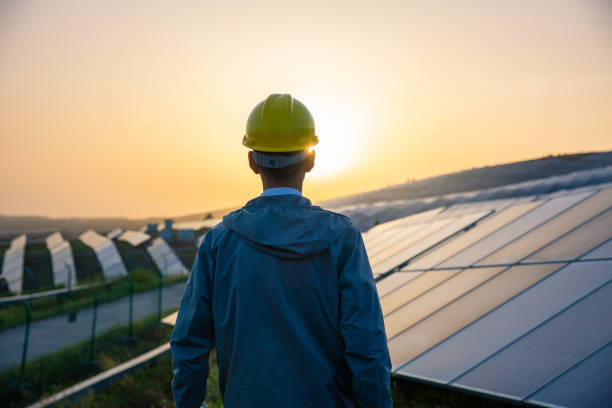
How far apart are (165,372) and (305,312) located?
6.71 metres

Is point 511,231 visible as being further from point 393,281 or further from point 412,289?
point 412,289

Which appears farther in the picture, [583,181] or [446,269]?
[583,181]

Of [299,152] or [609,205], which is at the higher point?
[299,152]

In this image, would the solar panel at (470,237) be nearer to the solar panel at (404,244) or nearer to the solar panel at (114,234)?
the solar panel at (404,244)

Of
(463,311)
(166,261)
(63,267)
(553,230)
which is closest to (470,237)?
(553,230)

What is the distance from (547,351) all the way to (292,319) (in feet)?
8.72

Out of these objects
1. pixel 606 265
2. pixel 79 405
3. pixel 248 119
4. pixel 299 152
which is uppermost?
pixel 248 119

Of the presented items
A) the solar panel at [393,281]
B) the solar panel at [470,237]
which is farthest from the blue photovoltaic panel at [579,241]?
the solar panel at [393,281]

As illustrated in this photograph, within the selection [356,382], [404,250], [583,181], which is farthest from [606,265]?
[583,181]

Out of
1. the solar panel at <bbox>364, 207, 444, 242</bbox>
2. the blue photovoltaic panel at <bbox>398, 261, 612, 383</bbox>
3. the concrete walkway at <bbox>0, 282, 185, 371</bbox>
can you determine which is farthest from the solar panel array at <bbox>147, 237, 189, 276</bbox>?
the blue photovoltaic panel at <bbox>398, 261, 612, 383</bbox>

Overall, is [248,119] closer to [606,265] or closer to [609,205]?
[606,265]

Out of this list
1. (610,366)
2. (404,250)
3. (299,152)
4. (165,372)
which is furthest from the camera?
(404,250)

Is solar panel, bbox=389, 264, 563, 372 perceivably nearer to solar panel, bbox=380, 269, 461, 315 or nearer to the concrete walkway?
solar panel, bbox=380, 269, 461, 315

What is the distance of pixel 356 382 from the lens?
192 cm
